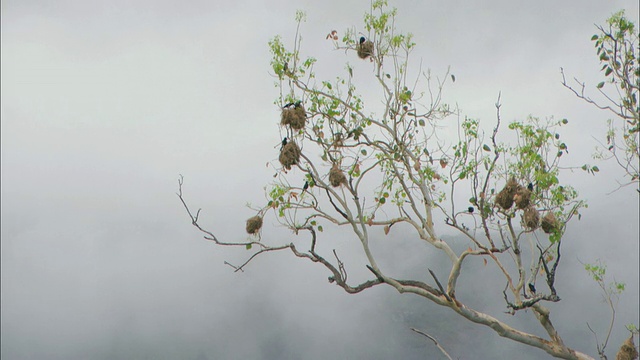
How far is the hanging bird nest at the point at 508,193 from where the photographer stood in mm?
11140

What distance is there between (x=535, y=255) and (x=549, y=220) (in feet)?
3.54

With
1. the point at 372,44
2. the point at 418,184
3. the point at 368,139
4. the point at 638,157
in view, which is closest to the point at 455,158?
the point at 418,184

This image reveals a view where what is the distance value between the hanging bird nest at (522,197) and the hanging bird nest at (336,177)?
2671 mm

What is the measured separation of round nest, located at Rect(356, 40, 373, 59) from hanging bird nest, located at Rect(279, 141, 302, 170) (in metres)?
2.36

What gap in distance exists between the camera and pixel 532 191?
11.3 m

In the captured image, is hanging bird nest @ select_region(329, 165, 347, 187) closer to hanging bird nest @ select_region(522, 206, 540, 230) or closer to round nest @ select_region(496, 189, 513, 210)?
round nest @ select_region(496, 189, 513, 210)

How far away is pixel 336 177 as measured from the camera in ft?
37.3

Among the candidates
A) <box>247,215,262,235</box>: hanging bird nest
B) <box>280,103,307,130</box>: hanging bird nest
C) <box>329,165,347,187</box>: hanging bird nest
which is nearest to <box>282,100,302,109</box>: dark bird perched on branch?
<box>280,103,307,130</box>: hanging bird nest

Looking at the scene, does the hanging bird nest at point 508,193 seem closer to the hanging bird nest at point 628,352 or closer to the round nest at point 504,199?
the round nest at point 504,199

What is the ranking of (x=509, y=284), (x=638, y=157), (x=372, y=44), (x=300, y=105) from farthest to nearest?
(x=638, y=157) < (x=372, y=44) < (x=300, y=105) < (x=509, y=284)

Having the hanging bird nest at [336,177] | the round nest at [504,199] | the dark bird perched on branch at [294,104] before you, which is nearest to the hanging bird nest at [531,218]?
the round nest at [504,199]

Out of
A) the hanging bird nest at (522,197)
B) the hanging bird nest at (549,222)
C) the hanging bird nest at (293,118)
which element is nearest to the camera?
the hanging bird nest at (522,197)

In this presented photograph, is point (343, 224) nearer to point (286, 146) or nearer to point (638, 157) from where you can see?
point (286, 146)

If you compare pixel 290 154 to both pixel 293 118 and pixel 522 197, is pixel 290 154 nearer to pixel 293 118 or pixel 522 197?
pixel 293 118
